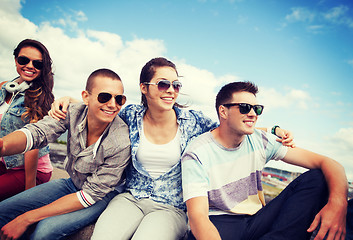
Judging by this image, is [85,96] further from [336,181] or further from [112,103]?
[336,181]

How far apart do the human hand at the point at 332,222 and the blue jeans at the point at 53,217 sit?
243 centimetres

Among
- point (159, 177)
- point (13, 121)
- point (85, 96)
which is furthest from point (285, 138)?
point (13, 121)

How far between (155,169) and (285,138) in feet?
5.59

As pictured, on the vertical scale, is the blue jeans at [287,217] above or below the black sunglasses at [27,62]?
below

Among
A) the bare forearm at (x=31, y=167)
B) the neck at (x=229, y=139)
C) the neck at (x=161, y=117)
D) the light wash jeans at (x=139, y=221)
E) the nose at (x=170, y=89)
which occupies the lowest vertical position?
the light wash jeans at (x=139, y=221)

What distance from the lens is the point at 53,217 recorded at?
97.2 inches

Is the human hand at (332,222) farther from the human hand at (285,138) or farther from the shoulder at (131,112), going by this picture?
the shoulder at (131,112)

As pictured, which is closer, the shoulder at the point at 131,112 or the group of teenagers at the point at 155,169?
the group of teenagers at the point at 155,169

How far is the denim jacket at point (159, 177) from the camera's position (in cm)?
273

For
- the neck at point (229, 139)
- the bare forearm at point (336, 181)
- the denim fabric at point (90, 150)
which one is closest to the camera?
the bare forearm at point (336, 181)

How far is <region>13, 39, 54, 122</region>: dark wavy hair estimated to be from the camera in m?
3.19

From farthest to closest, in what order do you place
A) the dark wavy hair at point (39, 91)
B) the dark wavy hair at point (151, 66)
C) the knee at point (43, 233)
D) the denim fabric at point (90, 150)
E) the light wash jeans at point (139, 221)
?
the dark wavy hair at point (39, 91) < the dark wavy hair at point (151, 66) < the denim fabric at point (90, 150) < the knee at point (43, 233) < the light wash jeans at point (139, 221)

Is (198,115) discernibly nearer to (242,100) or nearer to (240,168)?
(242,100)

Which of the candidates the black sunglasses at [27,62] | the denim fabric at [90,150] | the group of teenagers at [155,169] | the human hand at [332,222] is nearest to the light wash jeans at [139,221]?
the group of teenagers at [155,169]
